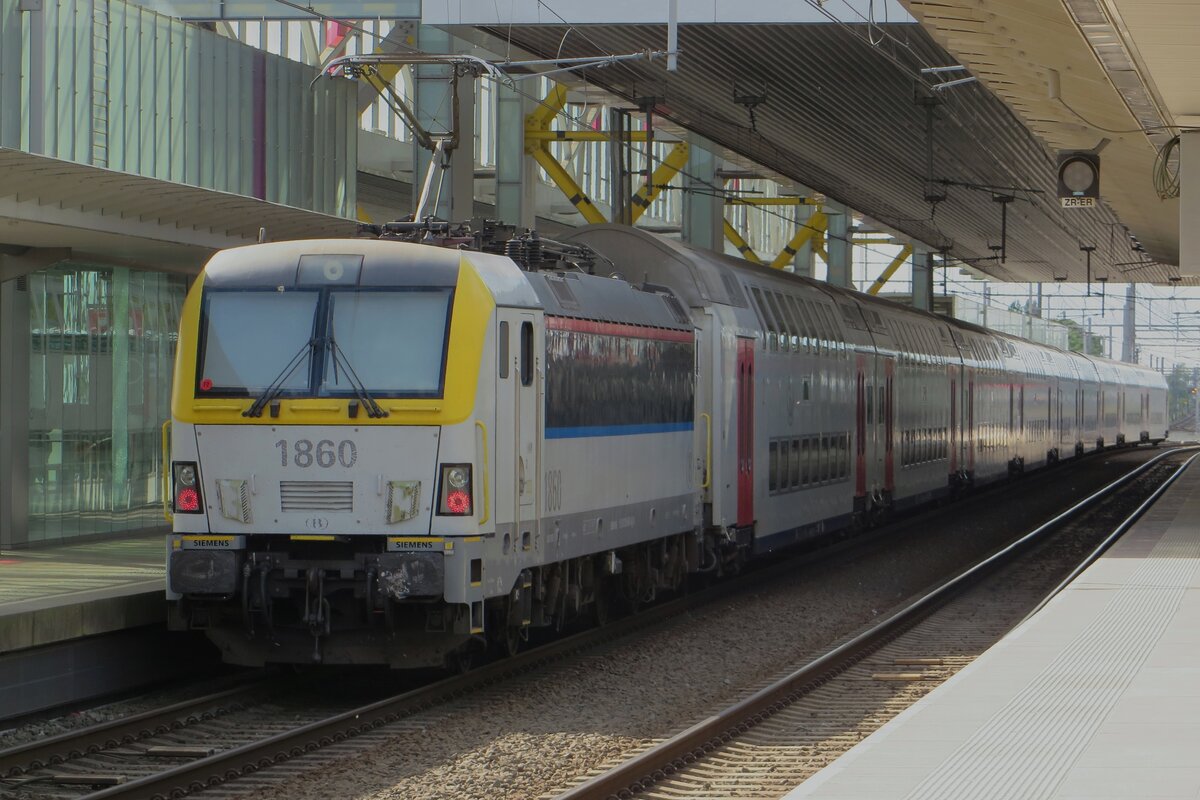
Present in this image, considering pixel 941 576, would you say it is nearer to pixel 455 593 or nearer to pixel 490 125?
pixel 455 593

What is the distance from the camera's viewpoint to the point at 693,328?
17125 mm

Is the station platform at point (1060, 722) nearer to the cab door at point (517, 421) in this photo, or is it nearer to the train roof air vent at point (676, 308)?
the cab door at point (517, 421)

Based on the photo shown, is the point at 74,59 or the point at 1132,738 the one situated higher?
the point at 74,59

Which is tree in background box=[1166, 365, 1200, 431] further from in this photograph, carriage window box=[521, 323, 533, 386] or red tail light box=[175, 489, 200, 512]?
red tail light box=[175, 489, 200, 512]

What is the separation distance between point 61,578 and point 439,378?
4.65 metres

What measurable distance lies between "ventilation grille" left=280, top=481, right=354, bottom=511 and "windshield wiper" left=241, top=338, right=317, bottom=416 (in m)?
0.55

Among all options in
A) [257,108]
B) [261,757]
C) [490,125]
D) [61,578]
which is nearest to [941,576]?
[257,108]

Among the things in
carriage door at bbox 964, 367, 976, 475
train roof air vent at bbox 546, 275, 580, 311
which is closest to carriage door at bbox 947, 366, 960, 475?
carriage door at bbox 964, 367, 976, 475

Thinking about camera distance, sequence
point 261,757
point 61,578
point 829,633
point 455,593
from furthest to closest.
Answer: point 829,633 → point 61,578 → point 455,593 → point 261,757

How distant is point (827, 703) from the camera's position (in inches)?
502

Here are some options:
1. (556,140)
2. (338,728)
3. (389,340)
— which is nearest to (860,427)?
(556,140)

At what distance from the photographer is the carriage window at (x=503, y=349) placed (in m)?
12.2

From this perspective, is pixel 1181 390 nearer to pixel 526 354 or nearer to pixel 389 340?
pixel 526 354

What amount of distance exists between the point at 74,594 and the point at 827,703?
18.8ft
